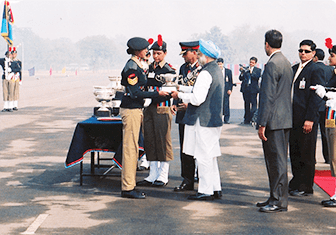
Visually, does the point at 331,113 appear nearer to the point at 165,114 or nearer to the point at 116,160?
the point at 165,114

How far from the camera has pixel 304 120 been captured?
22.2 feet

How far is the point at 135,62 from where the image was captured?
21.4 feet

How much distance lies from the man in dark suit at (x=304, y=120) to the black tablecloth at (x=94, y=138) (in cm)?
256

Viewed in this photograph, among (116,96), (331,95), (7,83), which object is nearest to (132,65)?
(331,95)

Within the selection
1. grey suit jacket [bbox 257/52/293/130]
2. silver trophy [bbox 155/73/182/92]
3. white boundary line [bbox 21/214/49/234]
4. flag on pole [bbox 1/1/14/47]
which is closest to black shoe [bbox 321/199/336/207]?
grey suit jacket [bbox 257/52/293/130]

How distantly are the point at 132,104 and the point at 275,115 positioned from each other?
6.19 ft

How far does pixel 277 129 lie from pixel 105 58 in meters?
188

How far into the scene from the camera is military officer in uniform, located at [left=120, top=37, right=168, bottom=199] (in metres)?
6.46

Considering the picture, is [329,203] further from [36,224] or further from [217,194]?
[36,224]

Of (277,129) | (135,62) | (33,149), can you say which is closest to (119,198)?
(135,62)

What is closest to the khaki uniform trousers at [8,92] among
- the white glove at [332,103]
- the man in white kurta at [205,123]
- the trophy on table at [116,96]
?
the trophy on table at [116,96]

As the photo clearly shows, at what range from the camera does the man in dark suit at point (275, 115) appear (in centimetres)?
585

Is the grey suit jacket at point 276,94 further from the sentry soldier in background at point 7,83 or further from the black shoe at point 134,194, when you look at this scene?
the sentry soldier in background at point 7,83

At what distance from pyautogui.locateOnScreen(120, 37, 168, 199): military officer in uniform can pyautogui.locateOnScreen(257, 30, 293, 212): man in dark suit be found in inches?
56.6
